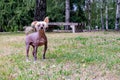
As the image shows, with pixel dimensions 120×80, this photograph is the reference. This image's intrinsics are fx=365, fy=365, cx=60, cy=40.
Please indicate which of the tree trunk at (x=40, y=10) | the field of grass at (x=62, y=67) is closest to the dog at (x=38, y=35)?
the field of grass at (x=62, y=67)

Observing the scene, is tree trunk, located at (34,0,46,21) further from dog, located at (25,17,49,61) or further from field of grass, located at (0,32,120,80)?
dog, located at (25,17,49,61)

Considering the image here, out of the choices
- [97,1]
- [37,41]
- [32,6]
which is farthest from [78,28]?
[97,1]

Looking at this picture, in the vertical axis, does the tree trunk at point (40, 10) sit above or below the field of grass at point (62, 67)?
above

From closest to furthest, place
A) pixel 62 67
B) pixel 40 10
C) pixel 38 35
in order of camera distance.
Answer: pixel 62 67
pixel 38 35
pixel 40 10

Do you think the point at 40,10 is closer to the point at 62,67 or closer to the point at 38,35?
the point at 38,35

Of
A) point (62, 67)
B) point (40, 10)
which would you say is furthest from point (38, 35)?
point (40, 10)

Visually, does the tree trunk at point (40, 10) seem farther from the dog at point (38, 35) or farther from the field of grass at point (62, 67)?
the dog at point (38, 35)

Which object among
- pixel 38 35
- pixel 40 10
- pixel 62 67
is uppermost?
pixel 40 10

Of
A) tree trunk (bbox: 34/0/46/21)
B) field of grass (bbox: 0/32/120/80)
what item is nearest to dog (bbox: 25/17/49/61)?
field of grass (bbox: 0/32/120/80)

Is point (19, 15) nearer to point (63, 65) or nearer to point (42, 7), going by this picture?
point (42, 7)

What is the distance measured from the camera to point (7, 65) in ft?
24.2

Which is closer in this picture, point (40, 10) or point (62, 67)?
point (62, 67)

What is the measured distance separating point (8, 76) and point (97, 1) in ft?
152

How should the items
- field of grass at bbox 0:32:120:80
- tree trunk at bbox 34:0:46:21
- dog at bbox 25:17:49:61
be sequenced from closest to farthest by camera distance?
field of grass at bbox 0:32:120:80, dog at bbox 25:17:49:61, tree trunk at bbox 34:0:46:21
